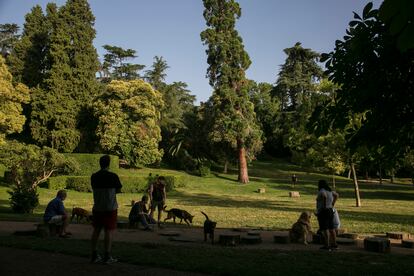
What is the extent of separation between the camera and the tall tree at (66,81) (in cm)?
4153

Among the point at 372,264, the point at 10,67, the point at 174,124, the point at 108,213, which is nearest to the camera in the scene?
the point at 108,213

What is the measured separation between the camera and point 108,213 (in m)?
6.96

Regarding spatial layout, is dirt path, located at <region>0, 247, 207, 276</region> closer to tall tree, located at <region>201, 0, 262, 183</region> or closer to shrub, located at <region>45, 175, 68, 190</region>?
shrub, located at <region>45, 175, 68, 190</region>

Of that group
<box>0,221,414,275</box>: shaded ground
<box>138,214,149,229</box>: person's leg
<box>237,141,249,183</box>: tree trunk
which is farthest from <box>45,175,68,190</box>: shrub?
<box>0,221,414,275</box>: shaded ground

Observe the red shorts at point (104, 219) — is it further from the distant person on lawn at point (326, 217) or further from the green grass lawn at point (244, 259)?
the distant person on lawn at point (326, 217)

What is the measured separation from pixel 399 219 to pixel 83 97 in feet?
114

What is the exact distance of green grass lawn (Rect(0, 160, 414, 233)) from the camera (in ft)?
56.6

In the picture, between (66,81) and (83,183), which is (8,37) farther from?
(83,183)

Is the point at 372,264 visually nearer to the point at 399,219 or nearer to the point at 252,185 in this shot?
the point at 399,219

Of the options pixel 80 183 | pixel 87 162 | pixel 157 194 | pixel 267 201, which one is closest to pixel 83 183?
pixel 80 183

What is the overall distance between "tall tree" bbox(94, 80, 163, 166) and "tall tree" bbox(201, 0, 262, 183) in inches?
292

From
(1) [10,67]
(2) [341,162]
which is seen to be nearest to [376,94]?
(2) [341,162]

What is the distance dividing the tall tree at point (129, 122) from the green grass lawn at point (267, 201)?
2.18m

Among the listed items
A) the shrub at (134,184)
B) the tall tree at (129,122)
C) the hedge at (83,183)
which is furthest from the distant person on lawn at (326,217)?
the tall tree at (129,122)
